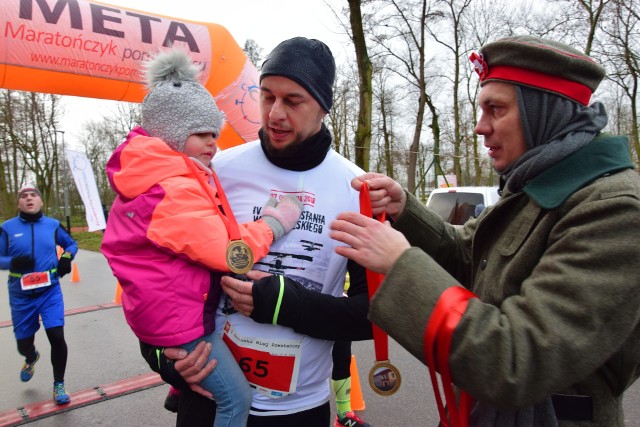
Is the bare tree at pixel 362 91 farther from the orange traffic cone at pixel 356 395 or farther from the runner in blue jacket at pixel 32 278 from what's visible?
the runner in blue jacket at pixel 32 278

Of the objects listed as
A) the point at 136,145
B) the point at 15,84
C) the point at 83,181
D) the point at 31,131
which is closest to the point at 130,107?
the point at 31,131

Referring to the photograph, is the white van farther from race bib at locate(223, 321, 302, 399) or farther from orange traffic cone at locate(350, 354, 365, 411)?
race bib at locate(223, 321, 302, 399)

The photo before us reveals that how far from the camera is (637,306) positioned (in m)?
0.96

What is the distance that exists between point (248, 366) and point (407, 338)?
2.42ft

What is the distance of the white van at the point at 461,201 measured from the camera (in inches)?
333

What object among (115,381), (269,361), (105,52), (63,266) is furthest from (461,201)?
(269,361)

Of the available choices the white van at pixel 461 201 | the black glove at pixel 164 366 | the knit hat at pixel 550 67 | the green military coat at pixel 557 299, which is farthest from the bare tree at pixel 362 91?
the green military coat at pixel 557 299

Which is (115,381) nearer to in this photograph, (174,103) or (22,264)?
(22,264)

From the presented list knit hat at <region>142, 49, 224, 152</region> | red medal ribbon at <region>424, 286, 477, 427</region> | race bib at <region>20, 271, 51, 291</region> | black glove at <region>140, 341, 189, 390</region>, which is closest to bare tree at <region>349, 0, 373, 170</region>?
race bib at <region>20, 271, 51, 291</region>

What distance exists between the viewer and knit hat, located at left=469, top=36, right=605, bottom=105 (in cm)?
118

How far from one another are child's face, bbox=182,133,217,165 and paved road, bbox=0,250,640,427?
286 centimetres

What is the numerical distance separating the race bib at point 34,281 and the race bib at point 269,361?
12.7 ft

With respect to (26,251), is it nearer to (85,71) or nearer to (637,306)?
(85,71)

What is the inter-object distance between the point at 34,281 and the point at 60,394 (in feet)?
3.85
